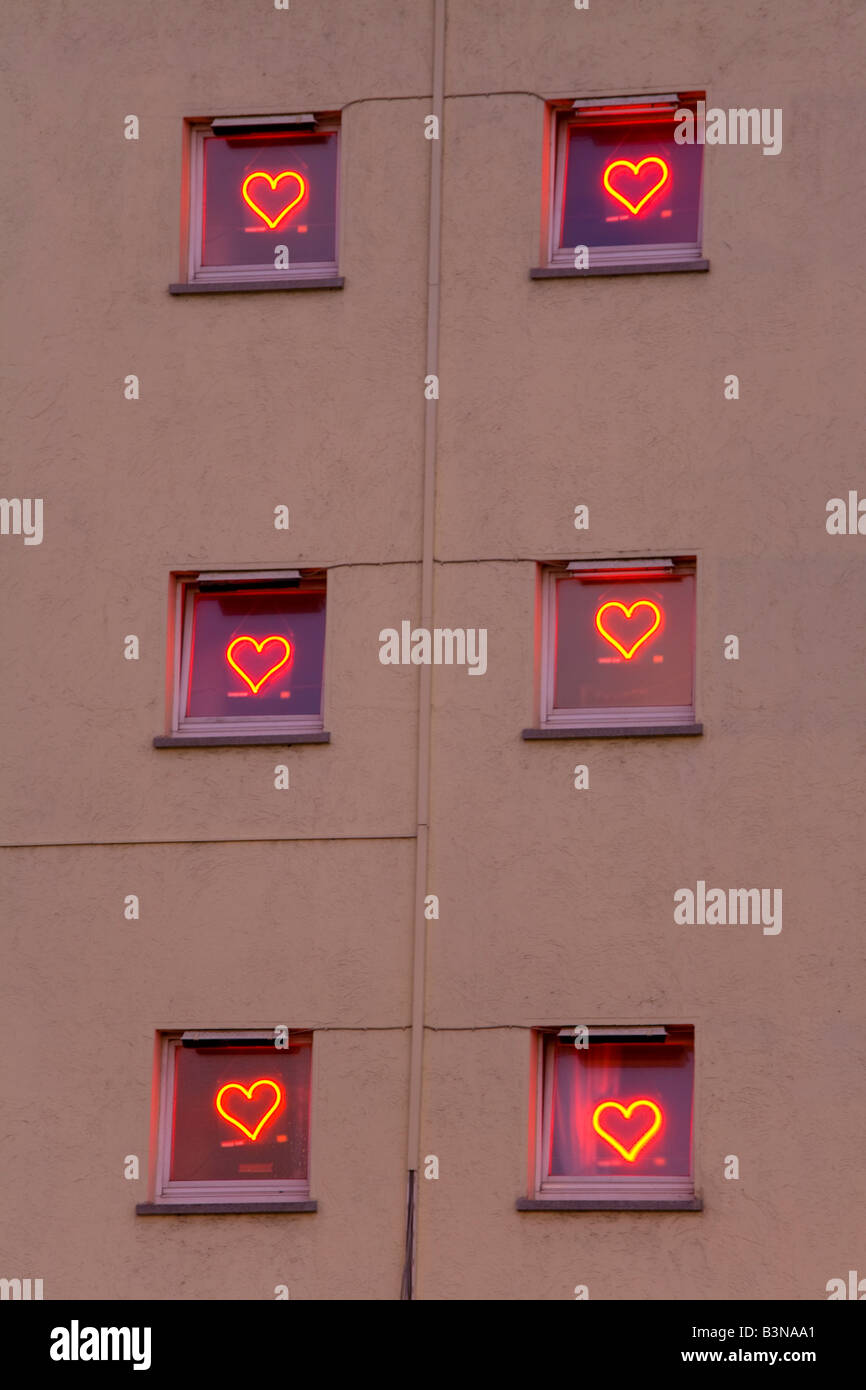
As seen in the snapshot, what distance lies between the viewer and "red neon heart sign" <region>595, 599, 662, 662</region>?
71.1 ft

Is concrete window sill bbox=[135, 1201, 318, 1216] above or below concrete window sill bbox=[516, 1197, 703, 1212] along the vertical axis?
below

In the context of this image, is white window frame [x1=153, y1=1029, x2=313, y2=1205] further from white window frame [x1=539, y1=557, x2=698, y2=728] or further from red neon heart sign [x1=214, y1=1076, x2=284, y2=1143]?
white window frame [x1=539, y1=557, x2=698, y2=728]

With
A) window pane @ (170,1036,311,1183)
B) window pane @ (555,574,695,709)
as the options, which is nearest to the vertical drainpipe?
window pane @ (170,1036,311,1183)

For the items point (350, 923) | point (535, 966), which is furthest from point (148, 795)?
point (535, 966)

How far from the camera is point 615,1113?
20938mm

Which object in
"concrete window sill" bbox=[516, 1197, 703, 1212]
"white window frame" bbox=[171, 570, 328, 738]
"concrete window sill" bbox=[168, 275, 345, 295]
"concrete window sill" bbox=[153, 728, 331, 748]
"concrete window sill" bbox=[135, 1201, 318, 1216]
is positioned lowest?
"concrete window sill" bbox=[135, 1201, 318, 1216]

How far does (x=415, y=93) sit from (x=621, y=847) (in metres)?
5.95

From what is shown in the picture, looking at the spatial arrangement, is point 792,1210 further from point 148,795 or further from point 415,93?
point 415,93

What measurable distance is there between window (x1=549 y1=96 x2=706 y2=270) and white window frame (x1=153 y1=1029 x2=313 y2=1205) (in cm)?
624

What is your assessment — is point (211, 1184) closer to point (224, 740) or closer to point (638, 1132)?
point (638, 1132)

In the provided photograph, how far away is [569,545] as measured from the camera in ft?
70.8

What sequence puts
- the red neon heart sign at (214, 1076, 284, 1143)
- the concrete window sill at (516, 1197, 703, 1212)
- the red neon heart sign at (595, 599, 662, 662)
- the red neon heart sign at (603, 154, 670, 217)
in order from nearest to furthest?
the concrete window sill at (516, 1197, 703, 1212), the red neon heart sign at (214, 1076, 284, 1143), the red neon heart sign at (595, 599, 662, 662), the red neon heart sign at (603, 154, 670, 217)

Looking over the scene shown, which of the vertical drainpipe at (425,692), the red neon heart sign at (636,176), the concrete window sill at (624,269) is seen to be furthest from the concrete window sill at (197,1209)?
the red neon heart sign at (636,176)
